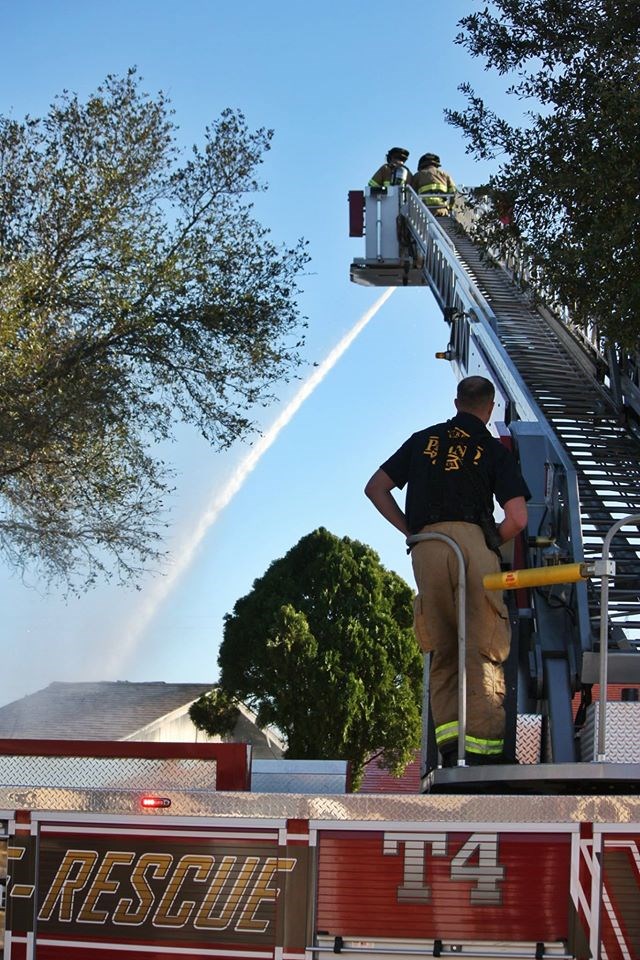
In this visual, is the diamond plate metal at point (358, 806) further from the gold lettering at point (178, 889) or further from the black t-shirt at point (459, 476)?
the black t-shirt at point (459, 476)

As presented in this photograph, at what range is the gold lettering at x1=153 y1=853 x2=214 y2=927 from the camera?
11.7ft

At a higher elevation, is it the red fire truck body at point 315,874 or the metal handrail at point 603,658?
the metal handrail at point 603,658

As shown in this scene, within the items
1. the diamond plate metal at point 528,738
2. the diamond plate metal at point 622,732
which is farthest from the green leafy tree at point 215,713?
the diamond plate metal at point 622,732

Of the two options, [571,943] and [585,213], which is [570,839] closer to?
[571,943]

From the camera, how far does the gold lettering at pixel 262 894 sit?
3537 mm

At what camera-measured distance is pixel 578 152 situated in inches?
338

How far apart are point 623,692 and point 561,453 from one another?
126 inches

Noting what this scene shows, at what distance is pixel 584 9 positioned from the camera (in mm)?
9227

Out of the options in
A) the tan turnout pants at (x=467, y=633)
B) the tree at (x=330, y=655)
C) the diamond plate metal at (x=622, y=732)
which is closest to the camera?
the diamond plate metal at (x=622, y=732)

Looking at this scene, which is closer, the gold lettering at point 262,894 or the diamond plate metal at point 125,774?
the gold lettering at point 262,894

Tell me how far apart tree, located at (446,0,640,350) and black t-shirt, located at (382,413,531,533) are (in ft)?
12.2

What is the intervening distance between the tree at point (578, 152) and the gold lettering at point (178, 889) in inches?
209

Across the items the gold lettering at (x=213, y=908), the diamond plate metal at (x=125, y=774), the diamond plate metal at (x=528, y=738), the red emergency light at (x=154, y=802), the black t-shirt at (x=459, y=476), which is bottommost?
the gold lettering at (x=213, y=908)

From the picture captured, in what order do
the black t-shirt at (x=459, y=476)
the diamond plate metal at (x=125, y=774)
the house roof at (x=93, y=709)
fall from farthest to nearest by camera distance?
the house roof at (x=93, y=709) → the black t-shirt at (x=459, y=476) → the diamond plate metal at (x=125, y=774)
